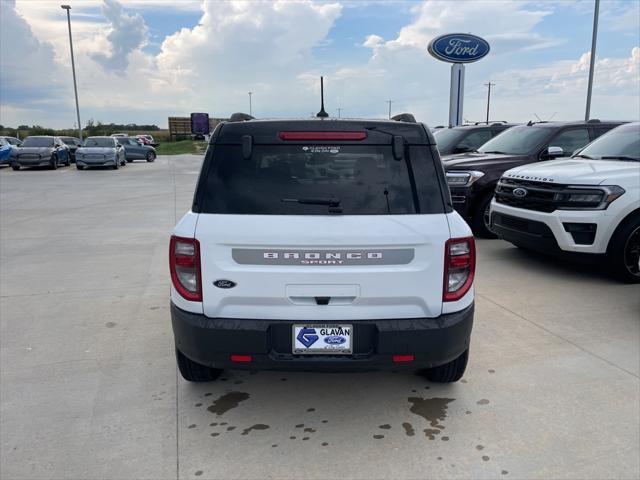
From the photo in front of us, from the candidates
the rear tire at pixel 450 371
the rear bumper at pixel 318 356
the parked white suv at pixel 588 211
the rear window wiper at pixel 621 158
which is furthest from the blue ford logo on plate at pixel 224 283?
the rear window wiper at pixel 621 158

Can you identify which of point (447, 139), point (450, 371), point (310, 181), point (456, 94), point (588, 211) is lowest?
point (450, 371)

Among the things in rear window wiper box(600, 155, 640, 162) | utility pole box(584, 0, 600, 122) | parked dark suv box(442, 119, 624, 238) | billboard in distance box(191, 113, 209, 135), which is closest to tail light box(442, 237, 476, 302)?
rear window wiper box(600, 155, 640, 162)

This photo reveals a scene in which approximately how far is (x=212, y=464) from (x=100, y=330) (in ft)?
7.75

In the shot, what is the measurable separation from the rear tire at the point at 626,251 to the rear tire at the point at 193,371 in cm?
463

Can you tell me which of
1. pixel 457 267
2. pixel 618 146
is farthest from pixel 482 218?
pixel 457 267

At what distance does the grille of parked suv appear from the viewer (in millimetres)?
6062

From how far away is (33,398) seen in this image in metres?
3.48

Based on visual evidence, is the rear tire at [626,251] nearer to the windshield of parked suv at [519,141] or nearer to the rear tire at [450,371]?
the windshield of parked suv at [519,141]

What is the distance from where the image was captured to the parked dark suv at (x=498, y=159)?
8.33 meters

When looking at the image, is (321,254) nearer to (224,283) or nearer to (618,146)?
(224,283)

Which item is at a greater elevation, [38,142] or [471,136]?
[471,136]

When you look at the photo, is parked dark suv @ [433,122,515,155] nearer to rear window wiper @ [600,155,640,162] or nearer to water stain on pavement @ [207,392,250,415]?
rear window wiper @ [600,155,640,162]

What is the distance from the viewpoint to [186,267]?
291 cm

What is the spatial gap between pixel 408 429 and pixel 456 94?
59.9ft
